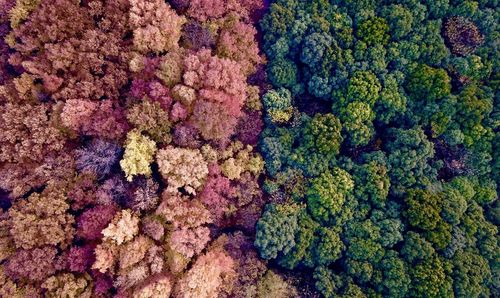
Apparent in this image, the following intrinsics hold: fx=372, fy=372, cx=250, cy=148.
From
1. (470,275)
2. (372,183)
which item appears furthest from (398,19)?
(470,275)

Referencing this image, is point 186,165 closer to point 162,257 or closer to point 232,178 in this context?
point 232,178

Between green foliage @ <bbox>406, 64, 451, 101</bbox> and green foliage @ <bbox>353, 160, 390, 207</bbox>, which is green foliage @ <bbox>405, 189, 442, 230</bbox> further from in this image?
green foliage @ <bbox>406, 64, 451, 101</bbox>

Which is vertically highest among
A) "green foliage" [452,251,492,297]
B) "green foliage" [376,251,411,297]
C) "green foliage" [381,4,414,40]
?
"green foliage" [381,4,414,40]

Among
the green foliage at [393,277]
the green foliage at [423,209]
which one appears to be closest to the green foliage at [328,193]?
the green foliage at [423,209]

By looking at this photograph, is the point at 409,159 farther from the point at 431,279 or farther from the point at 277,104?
the point at 277,104

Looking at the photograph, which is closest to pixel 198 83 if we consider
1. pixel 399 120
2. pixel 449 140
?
pixel 399 120

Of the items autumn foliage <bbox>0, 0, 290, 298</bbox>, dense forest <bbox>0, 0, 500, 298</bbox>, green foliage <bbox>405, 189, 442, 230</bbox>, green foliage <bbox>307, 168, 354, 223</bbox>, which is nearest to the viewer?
autumn foliage <bbox>0, 0, 290, 298</bbox>

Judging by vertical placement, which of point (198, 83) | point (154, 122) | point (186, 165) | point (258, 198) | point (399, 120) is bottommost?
point (258, 198)

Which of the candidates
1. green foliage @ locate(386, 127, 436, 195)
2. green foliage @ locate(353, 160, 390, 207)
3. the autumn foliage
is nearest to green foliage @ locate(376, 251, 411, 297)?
green foliage @ locate(353, 160, 390, 207)

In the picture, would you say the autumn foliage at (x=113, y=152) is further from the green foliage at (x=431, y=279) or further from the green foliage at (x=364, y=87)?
the green foliage at (x=431, y=279)
